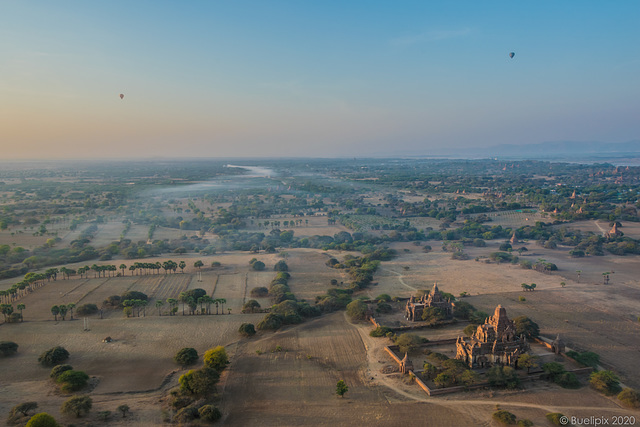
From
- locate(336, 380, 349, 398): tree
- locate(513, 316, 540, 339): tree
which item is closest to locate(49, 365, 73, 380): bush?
locate(336, 380, 349, 398): tree

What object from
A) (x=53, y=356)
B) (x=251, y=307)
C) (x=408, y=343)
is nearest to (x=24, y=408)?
(x=53, y=356)

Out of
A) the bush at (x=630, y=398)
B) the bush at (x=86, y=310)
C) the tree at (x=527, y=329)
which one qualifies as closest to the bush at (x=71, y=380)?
the bush at (x=86, y=310)

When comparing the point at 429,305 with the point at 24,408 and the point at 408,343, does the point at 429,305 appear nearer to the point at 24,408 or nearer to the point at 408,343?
the point at 408,343

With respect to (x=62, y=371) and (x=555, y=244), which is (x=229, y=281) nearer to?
(x=62, y=371)

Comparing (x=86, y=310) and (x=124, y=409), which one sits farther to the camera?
(x=86, y=310)

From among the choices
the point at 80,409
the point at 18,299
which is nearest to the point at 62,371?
the point at 80,409
